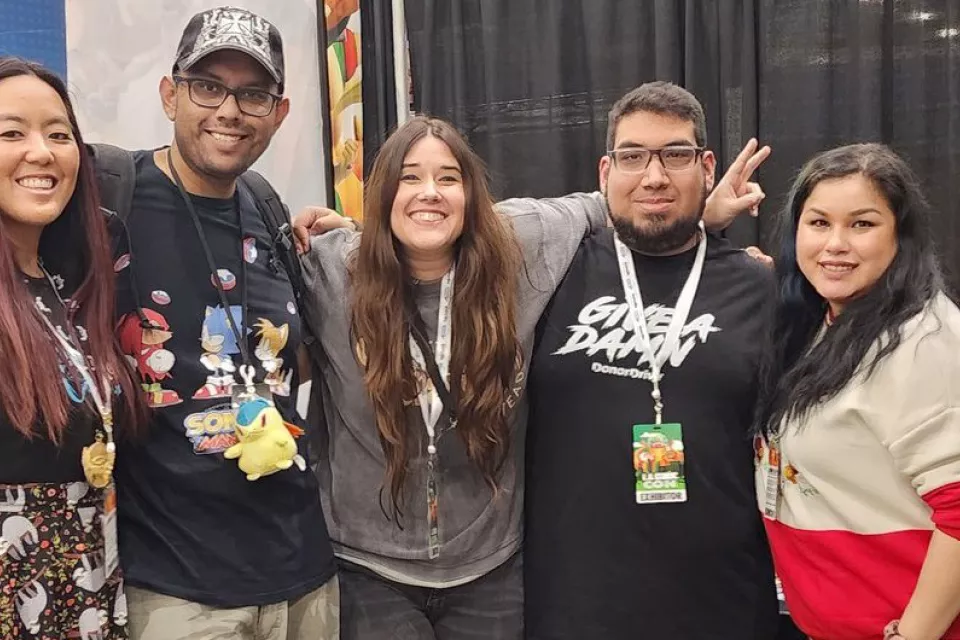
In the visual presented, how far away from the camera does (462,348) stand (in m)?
1.74

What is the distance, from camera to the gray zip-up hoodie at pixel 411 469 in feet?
5.69

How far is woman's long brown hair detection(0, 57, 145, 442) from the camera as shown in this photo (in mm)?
1312

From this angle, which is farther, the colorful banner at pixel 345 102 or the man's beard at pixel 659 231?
the colorful banner at pixel 345 102

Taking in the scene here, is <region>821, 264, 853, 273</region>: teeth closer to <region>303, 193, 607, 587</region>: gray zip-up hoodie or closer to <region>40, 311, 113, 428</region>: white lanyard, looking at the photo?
<region>303, 193, 607, 587</region>: gray zip-up hoodie

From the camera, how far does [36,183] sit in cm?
141

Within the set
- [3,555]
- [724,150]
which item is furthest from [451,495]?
[724,150]

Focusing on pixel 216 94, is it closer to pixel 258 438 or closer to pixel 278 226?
pixel 278 226

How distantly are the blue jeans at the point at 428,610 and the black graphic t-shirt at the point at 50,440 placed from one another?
2.06 ft

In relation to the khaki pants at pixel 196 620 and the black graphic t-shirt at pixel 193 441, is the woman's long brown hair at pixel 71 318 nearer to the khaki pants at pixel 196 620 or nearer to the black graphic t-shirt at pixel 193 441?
the black graphic t-shirt at pixel 193 441

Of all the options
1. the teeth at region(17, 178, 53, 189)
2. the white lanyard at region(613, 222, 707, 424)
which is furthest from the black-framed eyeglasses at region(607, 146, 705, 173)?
the teeth at region(17, 178, 53, 189)

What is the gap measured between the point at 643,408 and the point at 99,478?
1017 mm

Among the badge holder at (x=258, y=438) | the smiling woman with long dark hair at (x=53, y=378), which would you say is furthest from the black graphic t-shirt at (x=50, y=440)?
the badge holder at (x=258, y=438)

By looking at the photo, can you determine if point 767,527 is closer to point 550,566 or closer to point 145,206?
point 550,566

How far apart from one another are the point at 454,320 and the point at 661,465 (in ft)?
1.68
